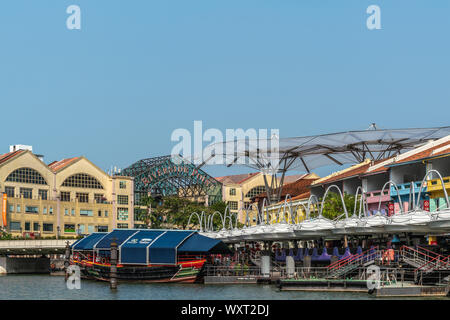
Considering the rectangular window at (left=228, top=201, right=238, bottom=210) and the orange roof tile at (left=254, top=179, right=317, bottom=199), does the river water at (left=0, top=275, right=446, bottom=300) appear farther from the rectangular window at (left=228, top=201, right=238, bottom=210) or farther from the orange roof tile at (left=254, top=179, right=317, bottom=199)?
the rectangular window at (left=228, top=201, right=238, bottom=210)

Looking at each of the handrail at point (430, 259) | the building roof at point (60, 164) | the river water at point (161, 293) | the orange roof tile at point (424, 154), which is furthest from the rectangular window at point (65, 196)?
the handrail at point (430, 259)

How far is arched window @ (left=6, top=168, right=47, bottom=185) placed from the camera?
150375 mm

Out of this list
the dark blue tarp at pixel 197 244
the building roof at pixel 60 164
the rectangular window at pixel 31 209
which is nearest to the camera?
the dark blue tarp at pixel 197 244

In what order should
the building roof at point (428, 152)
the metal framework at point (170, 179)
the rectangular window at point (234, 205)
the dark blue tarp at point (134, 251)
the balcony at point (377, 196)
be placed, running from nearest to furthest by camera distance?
the dark blue tarp at point (134, 251)
the building roof at point (428, 152)
the balcony at point (377, 196)
the metal framework at point (170, 179)
the rectangular window at point (234, 205)

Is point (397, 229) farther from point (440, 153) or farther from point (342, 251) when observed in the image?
point (440, 153)

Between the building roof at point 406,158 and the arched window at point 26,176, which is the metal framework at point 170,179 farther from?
the building roof at point 406,158

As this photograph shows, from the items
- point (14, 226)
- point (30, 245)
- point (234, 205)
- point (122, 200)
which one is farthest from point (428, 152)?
point (234, 205)

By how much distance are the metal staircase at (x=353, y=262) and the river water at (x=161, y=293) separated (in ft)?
15.8

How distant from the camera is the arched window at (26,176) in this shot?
150 meters

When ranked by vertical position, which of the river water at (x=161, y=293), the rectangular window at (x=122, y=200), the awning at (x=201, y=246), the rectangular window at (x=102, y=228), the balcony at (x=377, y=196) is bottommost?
the river water at (x=161, y=293)

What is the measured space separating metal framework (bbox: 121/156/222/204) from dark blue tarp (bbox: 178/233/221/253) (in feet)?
287

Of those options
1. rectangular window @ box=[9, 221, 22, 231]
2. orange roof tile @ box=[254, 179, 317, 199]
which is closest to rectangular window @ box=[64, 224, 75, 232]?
rectangular window @ box=[9, 221, 22, 231]
